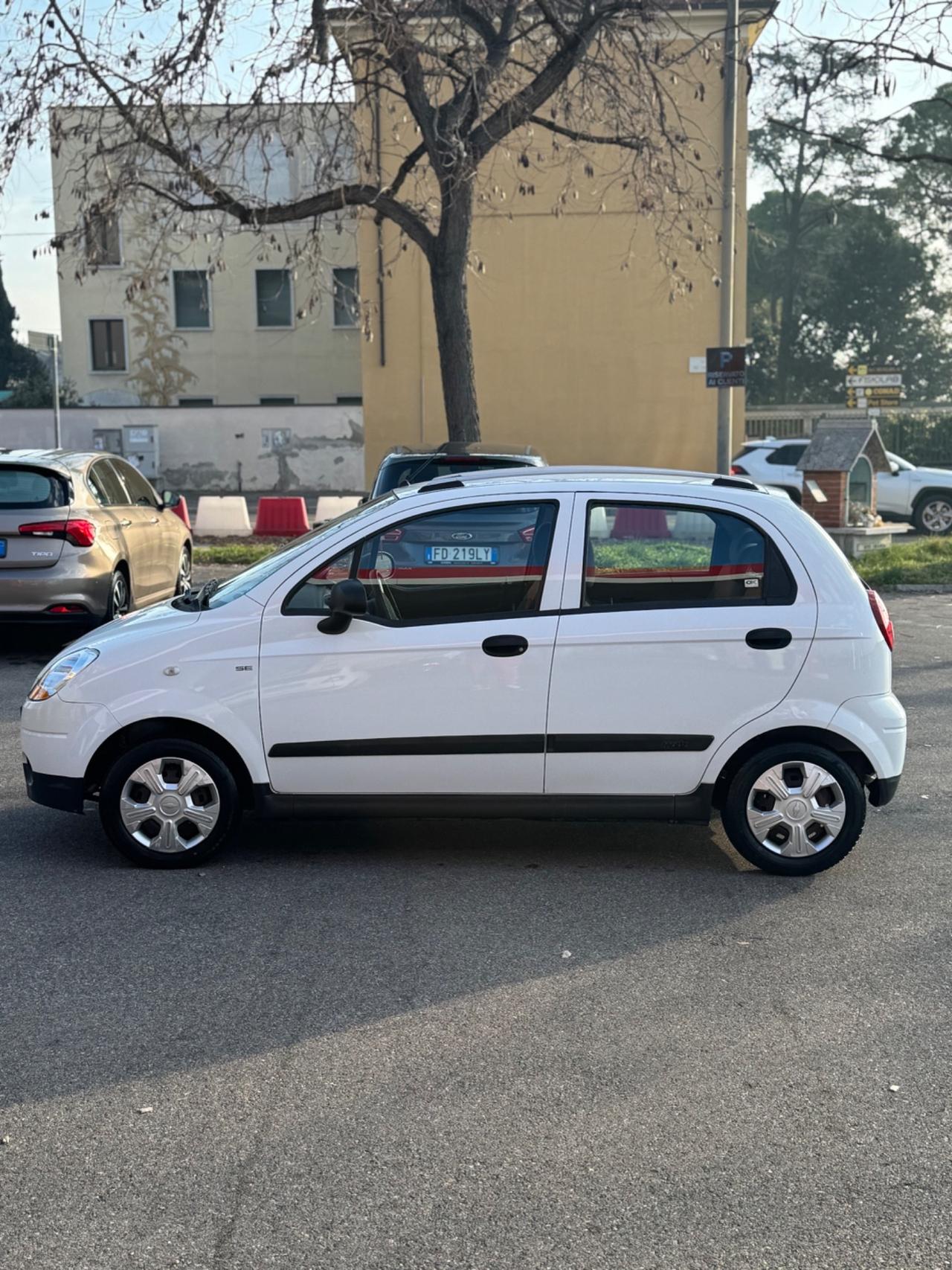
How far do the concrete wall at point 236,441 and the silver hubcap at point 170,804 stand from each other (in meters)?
28.0

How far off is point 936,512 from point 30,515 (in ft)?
55.0

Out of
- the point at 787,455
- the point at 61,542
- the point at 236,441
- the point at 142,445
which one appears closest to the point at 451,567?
the point at 61,542

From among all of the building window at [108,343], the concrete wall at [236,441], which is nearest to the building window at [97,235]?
the concrete wall at [236,441]

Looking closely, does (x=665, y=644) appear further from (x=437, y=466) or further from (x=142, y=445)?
(x=142, y=445)

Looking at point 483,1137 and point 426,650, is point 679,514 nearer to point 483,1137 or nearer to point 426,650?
point 426,650

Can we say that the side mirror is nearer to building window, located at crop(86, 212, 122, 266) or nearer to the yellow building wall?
building window, located at crop(86, 212, 122, 266)

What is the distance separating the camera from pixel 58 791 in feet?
18.9

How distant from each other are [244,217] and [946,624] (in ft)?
31.8

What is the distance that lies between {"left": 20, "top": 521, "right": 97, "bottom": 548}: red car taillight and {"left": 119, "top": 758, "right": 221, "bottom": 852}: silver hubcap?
5.36m

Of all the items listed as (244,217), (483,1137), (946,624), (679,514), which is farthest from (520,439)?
(483,1137)

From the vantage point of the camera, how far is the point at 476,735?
564 centimetres

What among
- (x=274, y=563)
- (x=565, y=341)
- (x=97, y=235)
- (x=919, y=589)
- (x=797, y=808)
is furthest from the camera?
(x=565, y=341)

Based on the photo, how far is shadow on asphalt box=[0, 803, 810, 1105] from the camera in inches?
165

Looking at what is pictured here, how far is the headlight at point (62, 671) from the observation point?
5781mm
